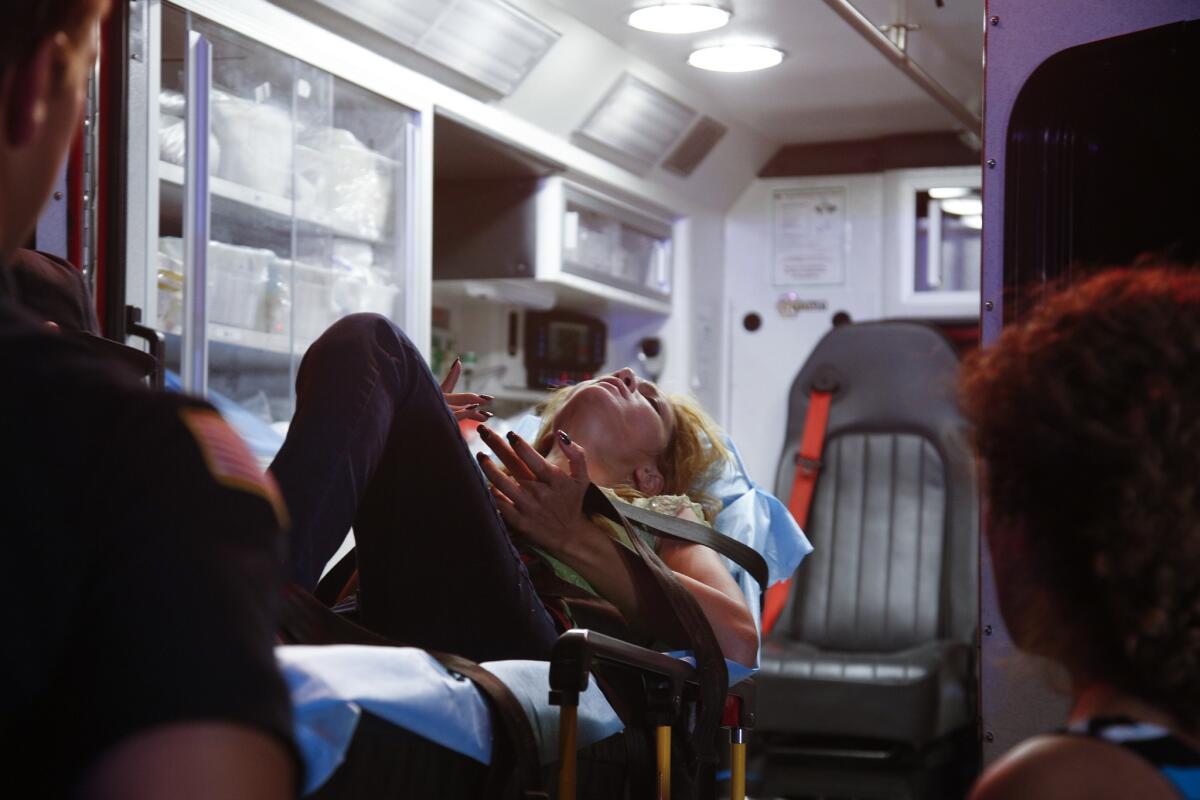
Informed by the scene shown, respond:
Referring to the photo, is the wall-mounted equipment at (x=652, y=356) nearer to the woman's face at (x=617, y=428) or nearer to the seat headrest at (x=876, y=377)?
the seat headrest at (x=876, y=377)

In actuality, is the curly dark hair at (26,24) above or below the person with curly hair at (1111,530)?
above

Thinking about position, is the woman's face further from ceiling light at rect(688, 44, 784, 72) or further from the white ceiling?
ceiling light at rect(688, 44, 784, 72)

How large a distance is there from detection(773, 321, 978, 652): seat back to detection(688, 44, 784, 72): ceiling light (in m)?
1.23

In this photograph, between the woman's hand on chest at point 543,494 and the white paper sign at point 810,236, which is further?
the white paper sign at point 810,236

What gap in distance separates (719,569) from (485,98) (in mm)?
2642

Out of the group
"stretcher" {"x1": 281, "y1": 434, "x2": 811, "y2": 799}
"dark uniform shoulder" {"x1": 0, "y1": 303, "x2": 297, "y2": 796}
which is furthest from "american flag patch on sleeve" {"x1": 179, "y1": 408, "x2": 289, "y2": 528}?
"stretcher" {"x1": 281, "y1": 434, "x2": 811, "y2": 799}

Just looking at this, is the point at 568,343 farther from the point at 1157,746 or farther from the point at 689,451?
the point at 1157,746

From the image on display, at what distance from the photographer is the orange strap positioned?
17.5 feet

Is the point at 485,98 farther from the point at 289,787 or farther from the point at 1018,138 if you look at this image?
the point at 289,787

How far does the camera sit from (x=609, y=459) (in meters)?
2.87

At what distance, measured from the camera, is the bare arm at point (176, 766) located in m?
0.69

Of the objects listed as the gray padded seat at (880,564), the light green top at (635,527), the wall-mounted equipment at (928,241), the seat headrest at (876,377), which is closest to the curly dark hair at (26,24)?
the light green top at (635,527)

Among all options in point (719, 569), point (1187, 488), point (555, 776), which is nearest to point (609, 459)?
point (719, 569)

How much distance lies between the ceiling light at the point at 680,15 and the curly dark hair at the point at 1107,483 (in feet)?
11.6
